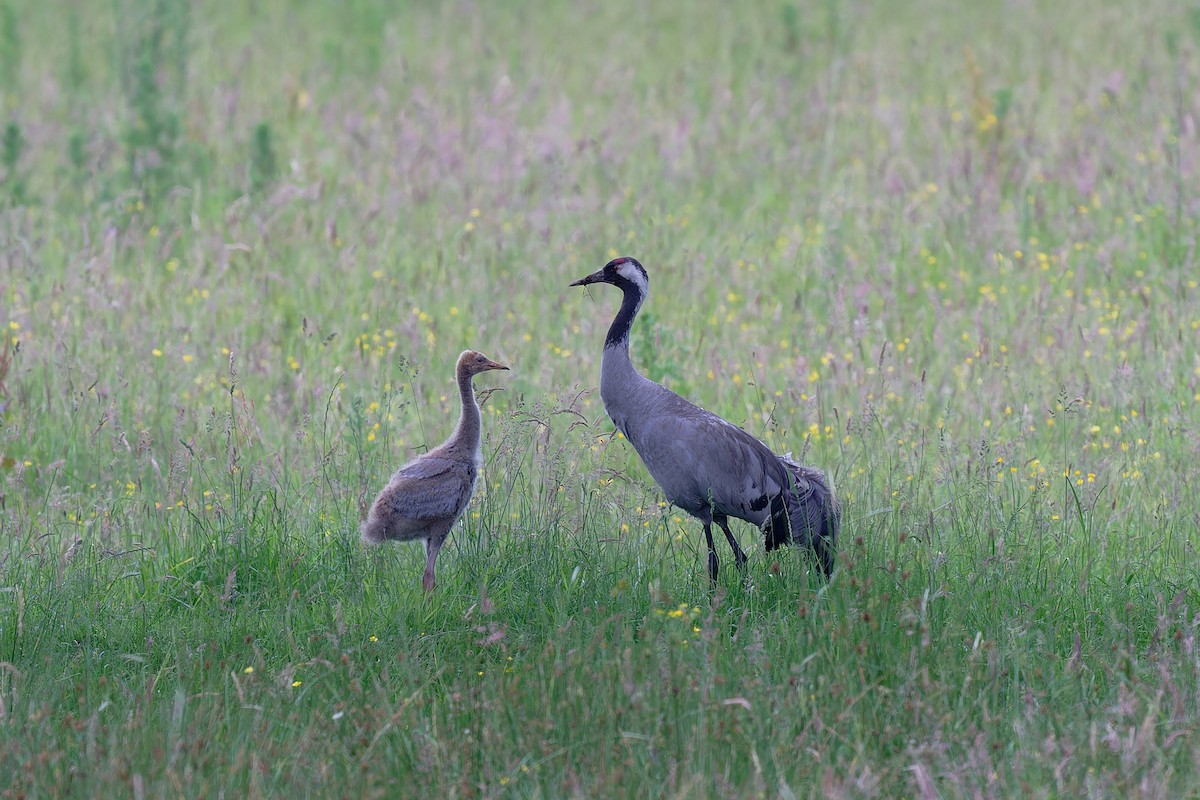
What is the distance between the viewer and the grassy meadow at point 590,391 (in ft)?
15.4

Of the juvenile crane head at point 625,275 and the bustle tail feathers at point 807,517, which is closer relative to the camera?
the bustle tail feathers at point 807,517

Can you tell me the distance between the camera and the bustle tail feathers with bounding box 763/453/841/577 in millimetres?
6043

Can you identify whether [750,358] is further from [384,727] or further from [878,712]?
[384,727]

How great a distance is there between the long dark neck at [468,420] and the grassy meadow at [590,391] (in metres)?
0.20

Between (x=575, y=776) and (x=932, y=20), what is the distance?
13747 millimetres

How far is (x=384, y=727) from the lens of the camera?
14.9 ft

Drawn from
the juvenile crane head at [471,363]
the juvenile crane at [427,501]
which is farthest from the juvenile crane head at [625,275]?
the juvenile crane at [427,501]

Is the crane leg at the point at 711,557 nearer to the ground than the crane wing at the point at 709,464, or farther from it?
nearer to the ground

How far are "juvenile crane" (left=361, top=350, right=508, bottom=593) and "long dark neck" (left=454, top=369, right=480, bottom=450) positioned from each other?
70 millimetres

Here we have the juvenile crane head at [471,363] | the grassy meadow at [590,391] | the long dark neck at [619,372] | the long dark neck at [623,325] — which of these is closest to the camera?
the grassy meadow at [590,391]

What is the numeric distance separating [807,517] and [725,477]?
0.39m

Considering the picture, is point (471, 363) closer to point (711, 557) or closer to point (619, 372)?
point (619, 372)

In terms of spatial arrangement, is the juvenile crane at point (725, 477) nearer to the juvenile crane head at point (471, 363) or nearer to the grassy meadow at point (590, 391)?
the grassy meadow at point (590, 391)

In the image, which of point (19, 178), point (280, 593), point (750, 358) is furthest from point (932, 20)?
point (280, 593)
